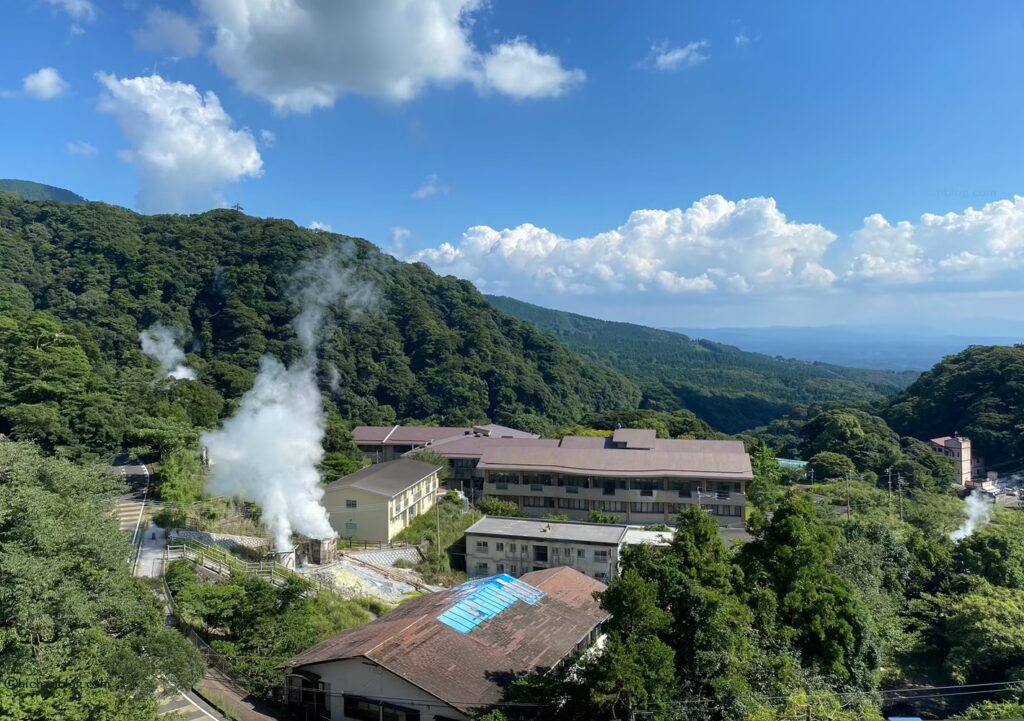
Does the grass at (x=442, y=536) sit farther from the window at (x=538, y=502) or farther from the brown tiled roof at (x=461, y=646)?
the brown tiled roof at (x=461, y=646)

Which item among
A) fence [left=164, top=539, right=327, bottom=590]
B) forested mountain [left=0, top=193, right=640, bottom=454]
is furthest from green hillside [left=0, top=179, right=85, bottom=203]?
fence [left=164, top=539, right=327, bottom=590]

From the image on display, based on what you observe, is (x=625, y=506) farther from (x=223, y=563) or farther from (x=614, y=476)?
(x=223, y=563)

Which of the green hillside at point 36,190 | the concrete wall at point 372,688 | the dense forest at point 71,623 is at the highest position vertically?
the green hillside at point 36,190

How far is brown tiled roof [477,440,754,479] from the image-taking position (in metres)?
32.9

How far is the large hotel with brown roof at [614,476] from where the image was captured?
32.7 metres

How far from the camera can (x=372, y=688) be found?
13055 mm

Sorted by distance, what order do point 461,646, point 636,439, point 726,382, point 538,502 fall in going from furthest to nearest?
point 726,382, point 636,439, point 538,502, point 461,646

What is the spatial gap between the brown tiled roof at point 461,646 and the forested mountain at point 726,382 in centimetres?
7848

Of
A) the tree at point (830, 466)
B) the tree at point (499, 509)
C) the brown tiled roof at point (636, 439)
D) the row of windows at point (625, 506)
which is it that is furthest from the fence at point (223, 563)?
the tree at point (830, 466)

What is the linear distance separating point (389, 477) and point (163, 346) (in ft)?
105

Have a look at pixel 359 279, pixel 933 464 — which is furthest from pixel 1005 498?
pixel 359 279

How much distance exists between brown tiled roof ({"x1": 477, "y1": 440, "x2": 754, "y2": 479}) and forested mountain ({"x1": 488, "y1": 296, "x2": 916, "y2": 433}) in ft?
191

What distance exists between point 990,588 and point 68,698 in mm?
23959

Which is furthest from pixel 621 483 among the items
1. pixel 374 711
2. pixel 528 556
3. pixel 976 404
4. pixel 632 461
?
pixel 976 404
